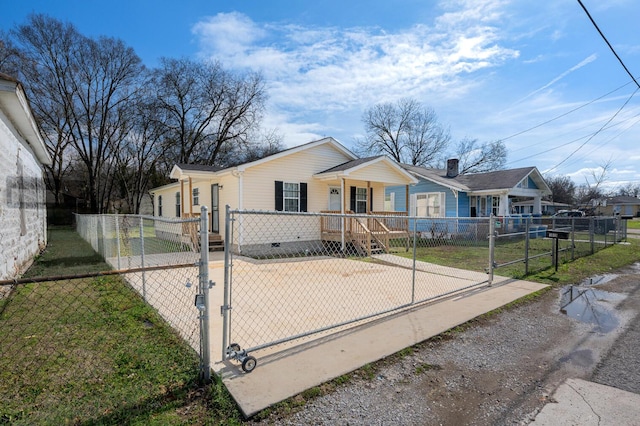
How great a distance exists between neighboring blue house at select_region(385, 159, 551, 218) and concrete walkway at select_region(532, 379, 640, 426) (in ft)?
48.1

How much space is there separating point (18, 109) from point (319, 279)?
20.9 ft

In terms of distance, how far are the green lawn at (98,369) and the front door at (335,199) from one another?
30.1 feet

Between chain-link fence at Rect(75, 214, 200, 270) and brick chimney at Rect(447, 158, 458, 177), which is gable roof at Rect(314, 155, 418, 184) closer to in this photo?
chain-link fence at Rect(75, 214, 200, 270)

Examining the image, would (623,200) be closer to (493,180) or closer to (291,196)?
(493,180)

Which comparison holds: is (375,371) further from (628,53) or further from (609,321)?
(628,53)

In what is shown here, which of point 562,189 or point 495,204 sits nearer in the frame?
point 495,204

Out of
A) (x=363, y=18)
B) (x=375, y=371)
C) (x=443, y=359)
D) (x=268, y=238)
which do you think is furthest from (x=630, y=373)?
(x=268, y=238)

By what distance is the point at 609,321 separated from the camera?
4410 mm

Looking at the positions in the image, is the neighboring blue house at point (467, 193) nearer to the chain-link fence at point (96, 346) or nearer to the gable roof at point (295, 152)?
the gable roof at point (295, 152)

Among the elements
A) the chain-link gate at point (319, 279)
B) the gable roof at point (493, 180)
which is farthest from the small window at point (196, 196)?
the gable roof at point (493, 180)

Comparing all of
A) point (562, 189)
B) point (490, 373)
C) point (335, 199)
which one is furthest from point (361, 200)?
point (562, 189)

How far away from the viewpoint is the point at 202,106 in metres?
28.9

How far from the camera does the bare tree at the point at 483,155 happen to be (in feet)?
117

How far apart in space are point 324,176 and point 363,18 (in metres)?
5.38
